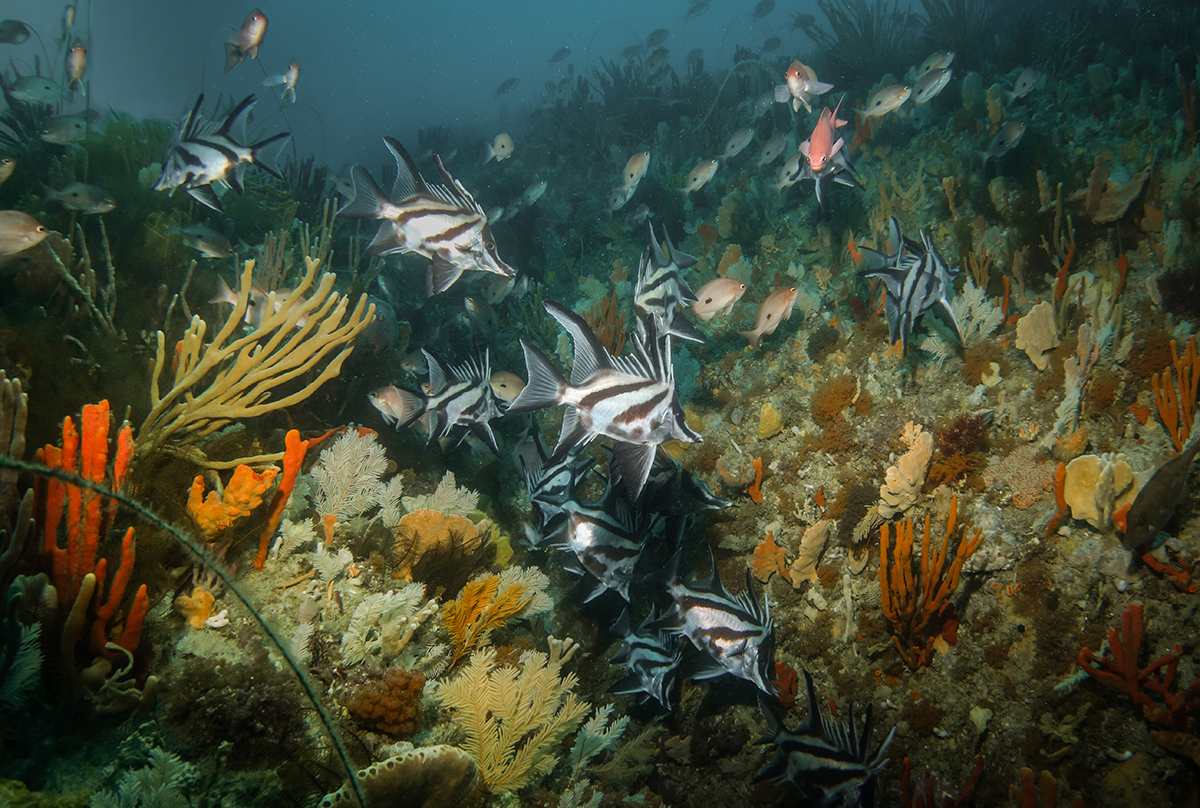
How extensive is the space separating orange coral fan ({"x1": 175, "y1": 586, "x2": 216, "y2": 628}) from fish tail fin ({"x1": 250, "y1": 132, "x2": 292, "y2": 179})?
3.26m

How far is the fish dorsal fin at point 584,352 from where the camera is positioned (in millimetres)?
2396

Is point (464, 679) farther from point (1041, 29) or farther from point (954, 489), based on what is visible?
point (1041, 29)

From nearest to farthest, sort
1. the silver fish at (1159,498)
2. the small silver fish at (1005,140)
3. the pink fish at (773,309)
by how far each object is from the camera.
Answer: the silver fish at (1159,498)
the pink fish at (773,309)
the small silver fish at (1005,140)

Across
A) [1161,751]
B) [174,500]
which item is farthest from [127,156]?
[1161,751]

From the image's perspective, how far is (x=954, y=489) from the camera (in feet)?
12.6

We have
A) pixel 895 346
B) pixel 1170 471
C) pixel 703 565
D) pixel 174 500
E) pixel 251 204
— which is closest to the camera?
pixel 174 500

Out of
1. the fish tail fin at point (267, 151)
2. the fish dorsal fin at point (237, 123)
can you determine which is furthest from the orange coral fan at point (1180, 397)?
the fish dorsal fin at point (237, 123)


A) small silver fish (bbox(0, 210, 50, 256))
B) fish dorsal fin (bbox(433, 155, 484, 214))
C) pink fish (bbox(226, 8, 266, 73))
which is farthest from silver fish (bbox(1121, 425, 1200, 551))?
pink fish (bbox(226, 8, 266, 73))

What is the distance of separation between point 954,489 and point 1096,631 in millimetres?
1124

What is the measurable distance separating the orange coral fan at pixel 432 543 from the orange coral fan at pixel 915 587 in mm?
2991

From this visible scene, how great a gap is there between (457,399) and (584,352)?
183 centimetres

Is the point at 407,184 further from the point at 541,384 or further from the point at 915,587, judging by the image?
the point at 915,587

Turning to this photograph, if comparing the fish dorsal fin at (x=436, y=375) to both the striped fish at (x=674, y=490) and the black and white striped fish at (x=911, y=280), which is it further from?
the black and white striped fish at (x=911, y=280)

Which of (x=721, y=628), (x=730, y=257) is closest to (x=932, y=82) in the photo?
(x=730, y=257)
